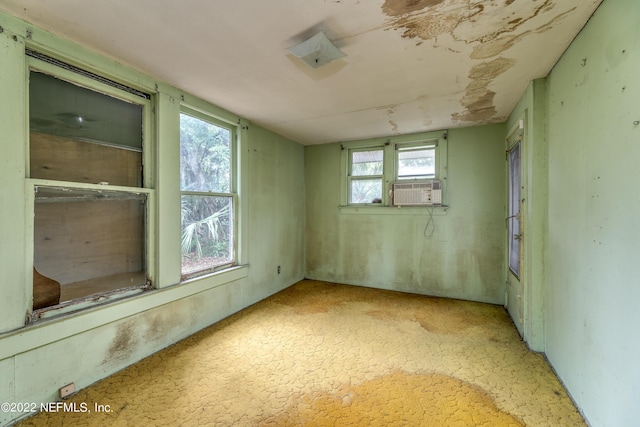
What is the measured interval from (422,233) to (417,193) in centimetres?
63

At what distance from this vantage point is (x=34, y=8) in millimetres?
1566

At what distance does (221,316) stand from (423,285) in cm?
295

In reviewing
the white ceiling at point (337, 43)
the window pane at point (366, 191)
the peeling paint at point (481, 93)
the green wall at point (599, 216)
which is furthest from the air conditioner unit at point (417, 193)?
the green wall at point (599, 216)

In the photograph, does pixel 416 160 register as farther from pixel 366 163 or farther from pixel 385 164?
pixel 366 163

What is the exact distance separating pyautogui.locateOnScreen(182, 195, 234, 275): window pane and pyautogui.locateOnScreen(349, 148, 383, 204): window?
2188 mm

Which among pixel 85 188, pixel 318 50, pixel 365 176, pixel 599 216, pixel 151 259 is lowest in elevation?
pixel 151 259

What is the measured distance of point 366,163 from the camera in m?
4.56

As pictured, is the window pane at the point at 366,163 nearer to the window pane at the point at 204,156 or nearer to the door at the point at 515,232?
the door at the point at 515,232

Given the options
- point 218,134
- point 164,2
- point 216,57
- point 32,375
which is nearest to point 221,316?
point 32,375

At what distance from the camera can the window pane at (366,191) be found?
4.46 metres

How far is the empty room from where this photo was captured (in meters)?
1.55

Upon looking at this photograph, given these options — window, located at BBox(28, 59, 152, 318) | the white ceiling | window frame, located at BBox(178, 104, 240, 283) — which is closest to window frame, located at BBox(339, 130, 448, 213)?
the white ceiling

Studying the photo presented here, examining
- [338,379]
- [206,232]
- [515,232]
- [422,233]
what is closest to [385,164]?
[422,233]

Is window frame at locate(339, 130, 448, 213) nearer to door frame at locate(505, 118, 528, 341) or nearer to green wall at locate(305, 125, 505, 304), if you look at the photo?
green wall at locate(305, 125, 505, 304)
